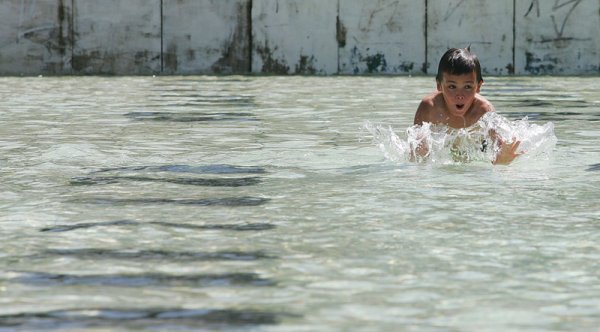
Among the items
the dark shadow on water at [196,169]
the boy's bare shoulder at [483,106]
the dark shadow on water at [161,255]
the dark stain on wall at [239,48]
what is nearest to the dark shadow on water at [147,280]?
the dark shadow on water at [161,255]

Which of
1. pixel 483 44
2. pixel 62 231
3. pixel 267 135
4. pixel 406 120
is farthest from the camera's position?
pixel 483 44

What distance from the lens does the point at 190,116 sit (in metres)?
9.38

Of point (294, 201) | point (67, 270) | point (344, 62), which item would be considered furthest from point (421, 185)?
point (344, 62)

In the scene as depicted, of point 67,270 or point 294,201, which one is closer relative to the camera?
point 67,270

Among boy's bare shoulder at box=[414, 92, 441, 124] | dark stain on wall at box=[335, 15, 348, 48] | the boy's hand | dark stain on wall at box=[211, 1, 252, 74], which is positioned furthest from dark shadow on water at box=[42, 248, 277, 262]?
dark stain on wall at box=[335, 15, 348, 48]

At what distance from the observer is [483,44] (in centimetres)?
1588

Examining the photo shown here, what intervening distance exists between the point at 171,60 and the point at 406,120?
295 inches

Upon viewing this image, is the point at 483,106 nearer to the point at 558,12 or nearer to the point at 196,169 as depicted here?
the point at 196,169

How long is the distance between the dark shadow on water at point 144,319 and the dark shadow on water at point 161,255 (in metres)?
0.65

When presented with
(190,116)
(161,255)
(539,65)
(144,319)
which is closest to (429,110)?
(190,116)

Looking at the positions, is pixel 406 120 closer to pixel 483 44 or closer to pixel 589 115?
pixel 589 115

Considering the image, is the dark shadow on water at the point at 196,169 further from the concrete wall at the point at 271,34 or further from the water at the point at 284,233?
the concrete wall at the point at 271,34

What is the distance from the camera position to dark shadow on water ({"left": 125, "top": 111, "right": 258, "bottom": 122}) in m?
9.06

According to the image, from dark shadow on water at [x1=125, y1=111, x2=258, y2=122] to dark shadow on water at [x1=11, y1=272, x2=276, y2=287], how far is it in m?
5.55
